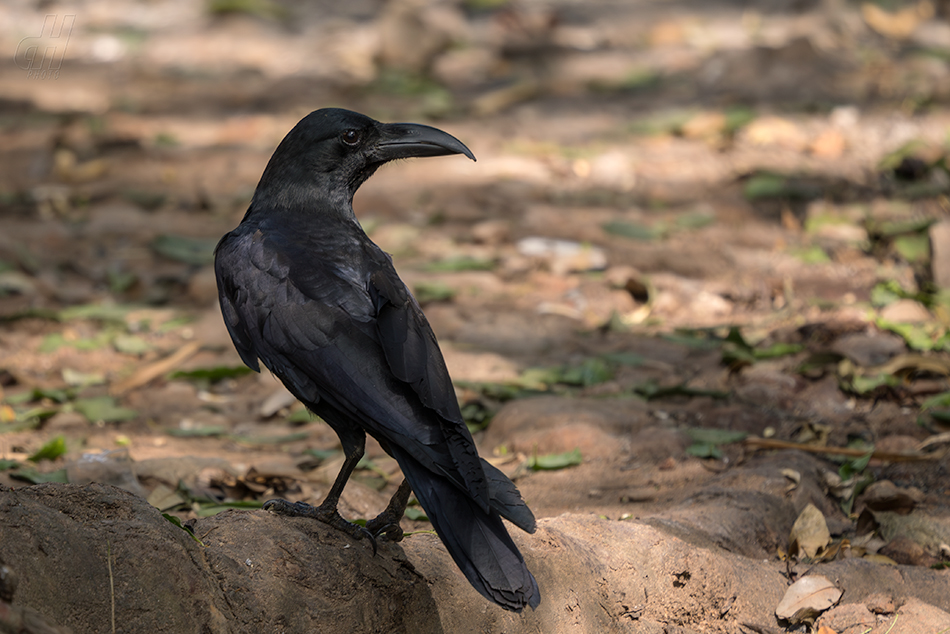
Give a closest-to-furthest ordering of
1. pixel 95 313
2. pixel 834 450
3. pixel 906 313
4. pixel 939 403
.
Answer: pixel 834 450
pixel 939 403
pixel 906 313
pixel 95 313

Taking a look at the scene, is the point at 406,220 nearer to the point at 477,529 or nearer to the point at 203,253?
the point at 203,253

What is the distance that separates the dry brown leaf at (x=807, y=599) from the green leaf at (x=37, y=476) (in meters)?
2.19

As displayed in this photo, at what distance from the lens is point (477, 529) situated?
2215 millimetres

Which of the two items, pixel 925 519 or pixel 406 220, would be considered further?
pixel 406 220

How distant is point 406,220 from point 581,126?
8.77 ft

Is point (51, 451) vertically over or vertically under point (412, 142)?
under

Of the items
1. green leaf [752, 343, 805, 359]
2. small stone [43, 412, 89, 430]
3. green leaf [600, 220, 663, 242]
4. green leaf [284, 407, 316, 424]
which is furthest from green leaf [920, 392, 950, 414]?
small stone [43, 412, 89, 430]

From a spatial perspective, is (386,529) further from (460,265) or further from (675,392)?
(460,265)

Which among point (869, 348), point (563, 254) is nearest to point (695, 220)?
point (563, 254)

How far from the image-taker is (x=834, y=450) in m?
3.59

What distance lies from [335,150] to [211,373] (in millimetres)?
1844

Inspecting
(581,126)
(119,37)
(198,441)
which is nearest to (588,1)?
(581,126)

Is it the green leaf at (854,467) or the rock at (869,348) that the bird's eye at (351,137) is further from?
the rock at (869,348)

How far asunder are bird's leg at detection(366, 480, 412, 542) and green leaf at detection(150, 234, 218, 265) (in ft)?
12.8
